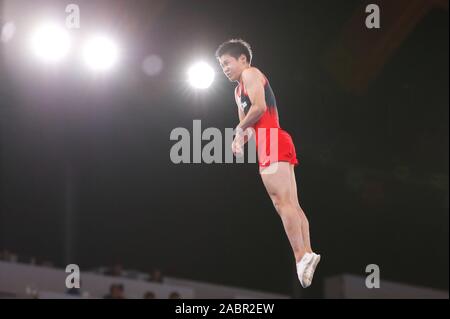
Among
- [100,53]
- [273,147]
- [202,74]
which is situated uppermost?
[100,53]

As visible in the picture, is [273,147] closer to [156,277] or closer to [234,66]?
[234,66]

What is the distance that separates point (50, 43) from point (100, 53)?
24.3 inches

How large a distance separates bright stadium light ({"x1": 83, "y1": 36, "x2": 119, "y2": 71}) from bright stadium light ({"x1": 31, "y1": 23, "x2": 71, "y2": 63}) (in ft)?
0.90

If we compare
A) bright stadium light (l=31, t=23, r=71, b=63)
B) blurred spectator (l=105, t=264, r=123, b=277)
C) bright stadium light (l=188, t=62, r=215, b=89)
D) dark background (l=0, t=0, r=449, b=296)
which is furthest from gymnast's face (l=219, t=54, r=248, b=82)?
blurred spectator (l=105, t=264, r=123, b=277)

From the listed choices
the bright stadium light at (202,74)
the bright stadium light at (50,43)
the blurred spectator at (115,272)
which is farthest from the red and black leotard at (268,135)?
the blurred spectator at (115,272)

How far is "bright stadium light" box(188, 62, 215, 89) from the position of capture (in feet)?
21.2

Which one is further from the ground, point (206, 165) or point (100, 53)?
point (100, 53)

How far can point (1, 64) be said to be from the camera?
7922 millimetres

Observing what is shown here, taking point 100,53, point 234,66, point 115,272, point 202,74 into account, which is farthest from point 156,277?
point 234,66

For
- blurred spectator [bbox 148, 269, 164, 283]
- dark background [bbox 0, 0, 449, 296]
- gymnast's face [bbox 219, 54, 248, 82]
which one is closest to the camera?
gymnast's face [bbox 219, 54, 248, 82]

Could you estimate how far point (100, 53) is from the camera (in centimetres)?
878

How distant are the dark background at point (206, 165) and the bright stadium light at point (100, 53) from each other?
176 mm

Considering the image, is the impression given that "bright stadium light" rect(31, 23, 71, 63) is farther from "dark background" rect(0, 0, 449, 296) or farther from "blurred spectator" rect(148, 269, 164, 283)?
"blurred spectator" rect(148, 269, 164, 283)
